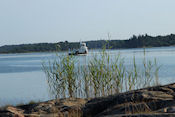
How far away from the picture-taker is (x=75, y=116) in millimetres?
4297

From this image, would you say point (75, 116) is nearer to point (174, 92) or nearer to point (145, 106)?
point (145, 106)

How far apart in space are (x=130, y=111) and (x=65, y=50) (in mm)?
4090

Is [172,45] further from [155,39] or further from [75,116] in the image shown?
[75,116]

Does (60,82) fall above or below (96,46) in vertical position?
below

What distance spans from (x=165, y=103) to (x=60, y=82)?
10.3ft

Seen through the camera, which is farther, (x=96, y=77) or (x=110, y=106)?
(x=96, y=77)

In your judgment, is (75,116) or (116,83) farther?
(116,83)

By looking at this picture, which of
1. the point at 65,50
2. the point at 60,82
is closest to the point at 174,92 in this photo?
the point at 60,82

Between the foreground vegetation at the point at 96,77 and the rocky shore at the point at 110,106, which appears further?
the foreground vegetation at the point at 96,77

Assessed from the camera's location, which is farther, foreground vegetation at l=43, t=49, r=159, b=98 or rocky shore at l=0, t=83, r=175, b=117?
foreground vegetation at l=43, t=49, r=159, b=98

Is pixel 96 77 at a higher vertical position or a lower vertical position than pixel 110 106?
higher

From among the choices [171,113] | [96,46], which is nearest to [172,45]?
[96,46]

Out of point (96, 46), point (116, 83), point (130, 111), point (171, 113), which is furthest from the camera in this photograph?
point (96, 46)

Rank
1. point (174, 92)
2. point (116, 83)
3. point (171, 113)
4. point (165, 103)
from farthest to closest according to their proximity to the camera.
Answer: point (116, 83), point (174, 92), point (165, 103), point (171, 113)
